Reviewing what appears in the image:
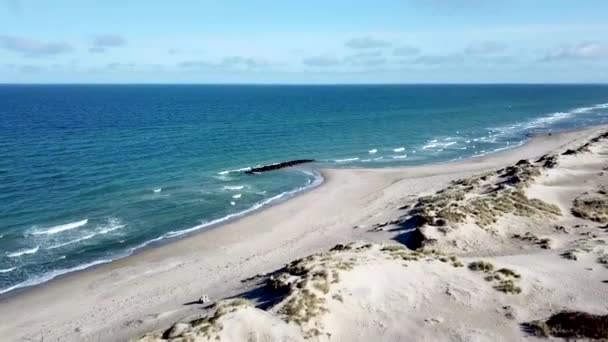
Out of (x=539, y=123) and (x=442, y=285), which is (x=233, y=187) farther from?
(x=539, y=123)

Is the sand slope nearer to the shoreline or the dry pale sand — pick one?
the dry pale sand

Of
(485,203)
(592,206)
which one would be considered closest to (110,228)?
(485,203)

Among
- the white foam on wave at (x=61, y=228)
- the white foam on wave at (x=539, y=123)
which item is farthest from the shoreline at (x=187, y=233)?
the white foam on wave at (x=539, y=123)

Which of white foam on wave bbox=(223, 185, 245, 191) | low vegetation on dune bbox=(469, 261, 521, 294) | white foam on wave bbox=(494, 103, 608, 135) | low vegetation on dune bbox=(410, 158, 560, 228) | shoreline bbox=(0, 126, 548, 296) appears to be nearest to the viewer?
low vegetation on dune bbox=(469, 261, 521, 294)

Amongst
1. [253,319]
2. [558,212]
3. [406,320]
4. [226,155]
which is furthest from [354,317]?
[226,155]

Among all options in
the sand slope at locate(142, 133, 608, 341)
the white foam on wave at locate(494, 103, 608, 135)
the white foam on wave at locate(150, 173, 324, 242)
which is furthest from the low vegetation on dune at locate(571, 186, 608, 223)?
the white foam on wave at locate(494, 103, 608, 135)

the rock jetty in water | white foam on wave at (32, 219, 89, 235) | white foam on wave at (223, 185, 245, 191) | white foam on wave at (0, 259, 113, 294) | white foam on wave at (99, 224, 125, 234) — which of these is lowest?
white foam on wave at (0, 259, 113, 294)
